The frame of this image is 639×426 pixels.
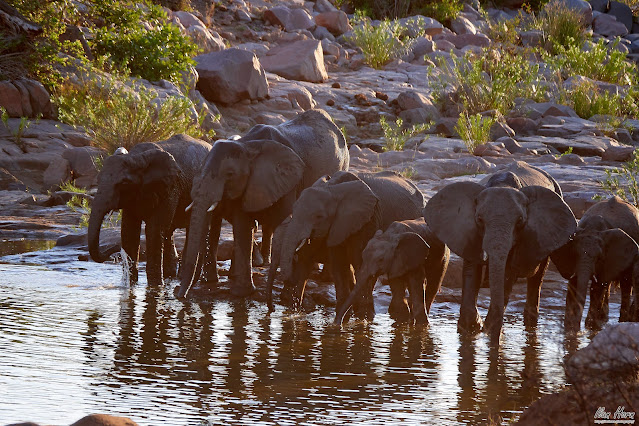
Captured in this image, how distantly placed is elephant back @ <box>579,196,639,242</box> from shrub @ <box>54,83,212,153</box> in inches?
341

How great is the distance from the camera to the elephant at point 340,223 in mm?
9102

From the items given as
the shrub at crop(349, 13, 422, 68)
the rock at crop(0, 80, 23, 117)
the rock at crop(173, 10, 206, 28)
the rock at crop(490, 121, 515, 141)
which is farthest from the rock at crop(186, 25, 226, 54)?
the rock at crop(490, 121, 515, 141)

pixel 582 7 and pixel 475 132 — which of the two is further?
pixel 582 7

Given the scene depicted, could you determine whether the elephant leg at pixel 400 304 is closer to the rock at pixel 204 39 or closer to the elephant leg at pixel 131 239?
the elephant leg at pixel 131 239

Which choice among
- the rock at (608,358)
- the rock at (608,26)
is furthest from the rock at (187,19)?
the rock at (608,358)

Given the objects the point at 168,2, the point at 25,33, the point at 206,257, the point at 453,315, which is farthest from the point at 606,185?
the point at 168,2

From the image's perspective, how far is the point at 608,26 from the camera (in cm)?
3816

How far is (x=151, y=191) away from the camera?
10844 mm

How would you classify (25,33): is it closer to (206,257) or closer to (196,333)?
(206,257)

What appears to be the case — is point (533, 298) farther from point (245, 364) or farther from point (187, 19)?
point (187, 19)

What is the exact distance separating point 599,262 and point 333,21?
2409 centimetres

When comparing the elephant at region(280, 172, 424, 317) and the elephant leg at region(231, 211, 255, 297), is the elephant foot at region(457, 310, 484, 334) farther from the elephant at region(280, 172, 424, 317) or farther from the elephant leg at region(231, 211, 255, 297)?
the elephant leg at region(231, 211, 255, 297)

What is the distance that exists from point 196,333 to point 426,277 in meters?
2.51

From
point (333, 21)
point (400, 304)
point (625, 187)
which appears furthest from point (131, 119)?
point (333, 21)
